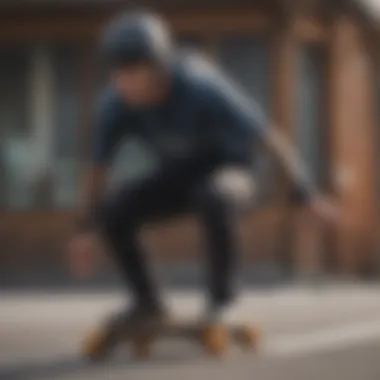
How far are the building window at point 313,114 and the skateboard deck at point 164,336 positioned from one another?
859cm

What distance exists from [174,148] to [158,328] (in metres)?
0.71

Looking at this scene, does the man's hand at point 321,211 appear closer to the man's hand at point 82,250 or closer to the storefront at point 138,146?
the man's hand at point 82,250

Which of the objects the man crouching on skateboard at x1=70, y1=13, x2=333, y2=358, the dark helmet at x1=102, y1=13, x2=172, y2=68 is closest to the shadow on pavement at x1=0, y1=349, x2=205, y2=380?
the man crouching on skateboard at x1=70, y1=13, x2=333, y2=358

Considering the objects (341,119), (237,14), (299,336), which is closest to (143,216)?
(299,336)

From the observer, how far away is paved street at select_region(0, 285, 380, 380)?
469 centimetres

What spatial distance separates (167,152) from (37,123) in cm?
900

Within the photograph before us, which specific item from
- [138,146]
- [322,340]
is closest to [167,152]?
[322,340]

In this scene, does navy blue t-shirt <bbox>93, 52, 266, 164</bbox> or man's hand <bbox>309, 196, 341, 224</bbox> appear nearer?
man's hand <bbox>309, 196, 341, 224</bbox>

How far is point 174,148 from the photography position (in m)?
5.28

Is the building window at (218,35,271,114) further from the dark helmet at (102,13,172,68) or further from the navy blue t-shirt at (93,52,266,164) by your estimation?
the dark helmet at (102,13,172,68)

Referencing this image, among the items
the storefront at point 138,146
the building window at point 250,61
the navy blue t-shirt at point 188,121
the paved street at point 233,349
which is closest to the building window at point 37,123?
the storefront at point 138,146

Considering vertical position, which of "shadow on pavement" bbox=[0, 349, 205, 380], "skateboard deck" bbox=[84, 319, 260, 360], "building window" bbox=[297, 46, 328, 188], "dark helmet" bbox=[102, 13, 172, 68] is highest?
"building window" bbox=[297, 46, 328, 188]

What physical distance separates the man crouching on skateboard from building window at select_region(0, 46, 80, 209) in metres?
8.54

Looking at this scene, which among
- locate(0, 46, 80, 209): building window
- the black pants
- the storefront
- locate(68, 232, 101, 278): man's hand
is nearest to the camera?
locate(68, 232, 101, 278): man's hand
